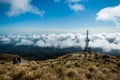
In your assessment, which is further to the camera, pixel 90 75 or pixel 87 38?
pixel 87 38

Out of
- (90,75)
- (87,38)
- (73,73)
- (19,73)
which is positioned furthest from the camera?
(87,38)

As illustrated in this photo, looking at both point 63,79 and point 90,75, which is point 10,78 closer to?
point 63,79

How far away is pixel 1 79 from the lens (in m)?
9.80

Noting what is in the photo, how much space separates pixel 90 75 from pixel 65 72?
80.0 inches

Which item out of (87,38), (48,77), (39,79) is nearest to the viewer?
(39,79)

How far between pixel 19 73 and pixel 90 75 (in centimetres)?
525

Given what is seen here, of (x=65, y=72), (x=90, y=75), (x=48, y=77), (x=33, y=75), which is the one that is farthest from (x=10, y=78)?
(x=90, y=75)

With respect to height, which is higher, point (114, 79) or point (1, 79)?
point (1, 79)

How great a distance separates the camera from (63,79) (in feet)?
35.3

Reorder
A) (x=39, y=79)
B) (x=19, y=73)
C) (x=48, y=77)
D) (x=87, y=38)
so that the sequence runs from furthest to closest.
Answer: (x=87, y=38), (x=19, y=73), (x=48, y=77), (x=39, y=79)

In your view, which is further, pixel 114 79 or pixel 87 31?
pixel 87 31

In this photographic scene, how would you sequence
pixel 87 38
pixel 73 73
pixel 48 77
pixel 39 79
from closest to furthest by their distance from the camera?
pixel 39 79 → pixel 48 77 → pixel 73 73 → pixel 87 38

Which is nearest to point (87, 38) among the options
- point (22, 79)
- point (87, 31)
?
point (87, 31)

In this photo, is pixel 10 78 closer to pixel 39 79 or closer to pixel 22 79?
pixel 22 79
